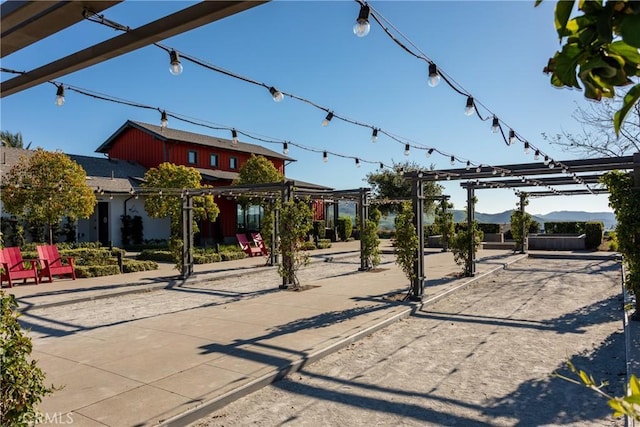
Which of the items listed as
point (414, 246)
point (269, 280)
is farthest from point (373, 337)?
point (269, 280)

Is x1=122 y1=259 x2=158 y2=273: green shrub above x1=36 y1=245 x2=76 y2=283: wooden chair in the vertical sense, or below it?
below

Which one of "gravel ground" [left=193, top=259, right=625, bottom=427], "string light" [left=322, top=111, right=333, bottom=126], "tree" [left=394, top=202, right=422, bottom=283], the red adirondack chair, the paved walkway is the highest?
"string light" [left=322, top=111, right=333, bottom=126]

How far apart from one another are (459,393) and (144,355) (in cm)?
384

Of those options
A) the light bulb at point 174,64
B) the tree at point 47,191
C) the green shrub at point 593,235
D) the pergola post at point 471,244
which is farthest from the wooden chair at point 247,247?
the green shrub at point 593,235

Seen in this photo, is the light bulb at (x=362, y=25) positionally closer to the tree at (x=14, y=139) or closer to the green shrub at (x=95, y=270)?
the green shrub at (x=95, y=270)

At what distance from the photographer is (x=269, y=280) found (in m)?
12.8

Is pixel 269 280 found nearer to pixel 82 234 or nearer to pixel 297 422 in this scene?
pixel 297 422

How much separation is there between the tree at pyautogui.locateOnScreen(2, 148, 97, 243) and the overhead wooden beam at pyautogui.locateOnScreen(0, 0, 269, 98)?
13142 mm

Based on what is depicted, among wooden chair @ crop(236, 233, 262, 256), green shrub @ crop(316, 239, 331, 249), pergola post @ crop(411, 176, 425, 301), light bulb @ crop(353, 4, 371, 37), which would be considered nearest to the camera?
light bulb @ crop(353, 4, 371, 37)

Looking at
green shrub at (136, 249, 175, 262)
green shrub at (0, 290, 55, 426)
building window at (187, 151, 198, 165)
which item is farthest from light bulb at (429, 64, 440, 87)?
building window at (187, 151, 198, 165)

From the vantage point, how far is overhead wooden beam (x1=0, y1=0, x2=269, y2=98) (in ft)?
6.25

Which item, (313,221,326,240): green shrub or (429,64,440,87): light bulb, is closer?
(429,64,440,87): light bulb

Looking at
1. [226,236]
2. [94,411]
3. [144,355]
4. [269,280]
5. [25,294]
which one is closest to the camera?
[94,411]

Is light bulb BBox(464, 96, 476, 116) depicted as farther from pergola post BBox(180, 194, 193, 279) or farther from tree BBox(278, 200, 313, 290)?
pergola post BBox(180, 194, 193, 279)
